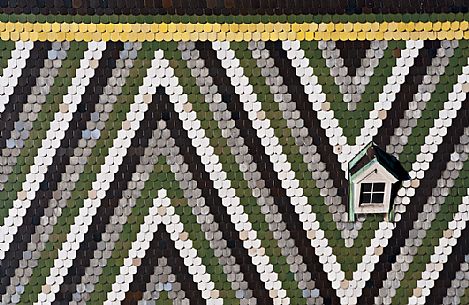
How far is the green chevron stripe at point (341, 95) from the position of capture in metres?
11.3

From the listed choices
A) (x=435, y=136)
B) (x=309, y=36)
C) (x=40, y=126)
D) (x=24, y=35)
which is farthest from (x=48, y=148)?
(x=435, y=136)

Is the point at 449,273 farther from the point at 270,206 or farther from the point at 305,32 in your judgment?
the point at 305,32

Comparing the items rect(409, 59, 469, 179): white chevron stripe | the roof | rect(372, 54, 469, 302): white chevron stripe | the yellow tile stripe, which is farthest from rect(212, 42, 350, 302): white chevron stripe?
rect(409, 59, 469, 179): white chevron stripe

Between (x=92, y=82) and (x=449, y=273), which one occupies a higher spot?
(x=92, y=82)

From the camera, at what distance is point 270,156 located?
11.4 meters

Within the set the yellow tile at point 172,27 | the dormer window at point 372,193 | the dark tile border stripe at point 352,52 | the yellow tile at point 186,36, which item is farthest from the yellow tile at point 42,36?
the dormer window at point 372,193

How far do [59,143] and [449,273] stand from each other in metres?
5.56

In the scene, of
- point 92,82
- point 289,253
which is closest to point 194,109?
point 92,82

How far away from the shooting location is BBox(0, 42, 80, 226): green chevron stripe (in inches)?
436

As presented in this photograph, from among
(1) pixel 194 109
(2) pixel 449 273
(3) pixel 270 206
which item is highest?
(1) pixel 194 109

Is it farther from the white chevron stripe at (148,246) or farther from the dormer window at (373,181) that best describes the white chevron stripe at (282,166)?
the white chevron stripe at (148,246)

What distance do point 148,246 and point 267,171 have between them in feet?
6.16

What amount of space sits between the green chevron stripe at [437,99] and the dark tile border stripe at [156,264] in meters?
3.32

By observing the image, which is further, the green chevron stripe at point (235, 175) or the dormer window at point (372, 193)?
the dormer window at point (372, 193)
